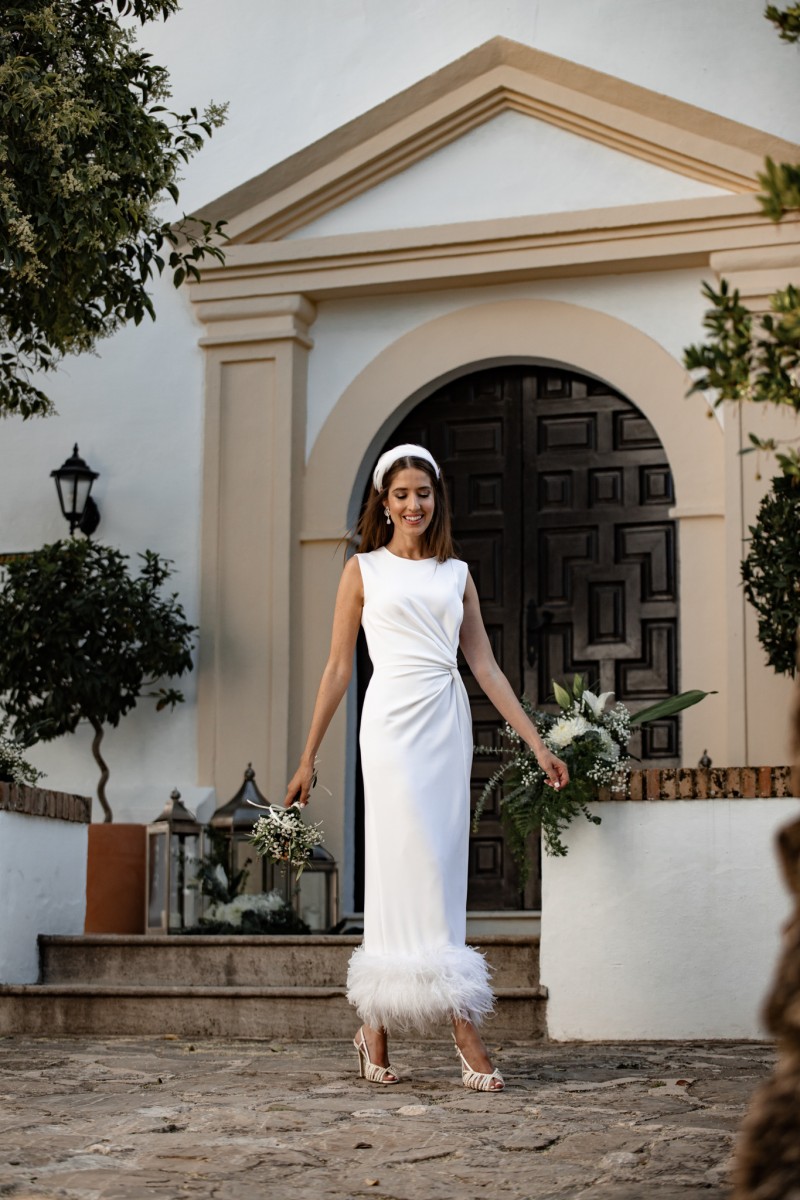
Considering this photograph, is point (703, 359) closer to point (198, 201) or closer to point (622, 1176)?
point (622, 1176)

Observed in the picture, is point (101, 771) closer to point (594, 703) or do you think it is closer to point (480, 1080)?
point (594, 703)

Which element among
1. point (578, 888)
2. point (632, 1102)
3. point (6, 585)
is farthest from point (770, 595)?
point (6, 585)

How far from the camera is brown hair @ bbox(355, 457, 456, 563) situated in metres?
4.96

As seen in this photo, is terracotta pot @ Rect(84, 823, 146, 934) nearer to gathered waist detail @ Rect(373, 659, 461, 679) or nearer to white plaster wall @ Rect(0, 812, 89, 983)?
white plaster wall @ Rect(0, 812, 89, 983)

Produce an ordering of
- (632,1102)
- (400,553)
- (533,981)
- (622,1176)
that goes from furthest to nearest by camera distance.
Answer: (533,981)
(400,553)
(632,1102)
(622,1176)

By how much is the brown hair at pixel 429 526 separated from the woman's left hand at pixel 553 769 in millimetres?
702

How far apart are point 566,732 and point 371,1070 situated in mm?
1648

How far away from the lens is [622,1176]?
3.29 meters

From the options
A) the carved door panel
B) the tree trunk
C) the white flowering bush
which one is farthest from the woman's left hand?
the tree trunk

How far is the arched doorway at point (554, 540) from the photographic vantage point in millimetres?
8523

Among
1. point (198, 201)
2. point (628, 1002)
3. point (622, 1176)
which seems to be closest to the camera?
point (622, 1176)

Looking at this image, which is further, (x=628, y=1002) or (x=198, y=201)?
(x=198, y=201)

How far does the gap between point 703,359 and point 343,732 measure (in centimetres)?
628

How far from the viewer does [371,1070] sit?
466 centimetres
